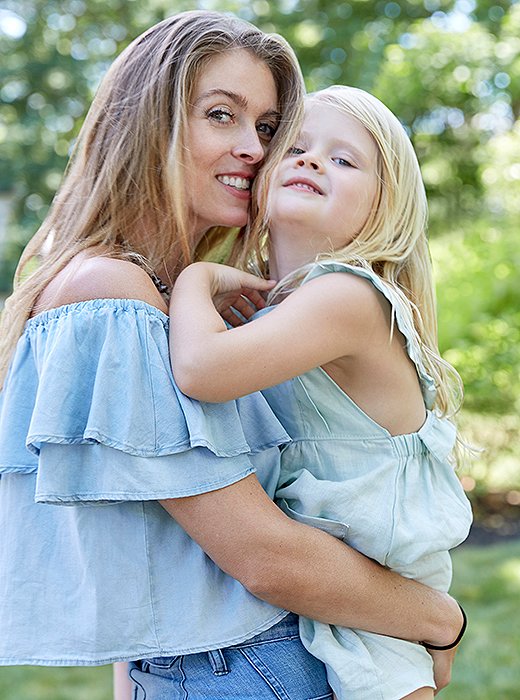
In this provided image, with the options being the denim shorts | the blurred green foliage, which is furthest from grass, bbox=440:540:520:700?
the denim shorts

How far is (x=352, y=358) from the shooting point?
5.87ft

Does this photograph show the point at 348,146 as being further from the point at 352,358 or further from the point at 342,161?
the point at 352,358

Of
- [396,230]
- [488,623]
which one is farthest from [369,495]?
[488,623]

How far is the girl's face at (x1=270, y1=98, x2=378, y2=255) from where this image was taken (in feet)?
6.45

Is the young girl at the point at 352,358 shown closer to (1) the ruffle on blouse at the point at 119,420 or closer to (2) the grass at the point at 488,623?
(1) the ruffle on blouse at the point at 119,420

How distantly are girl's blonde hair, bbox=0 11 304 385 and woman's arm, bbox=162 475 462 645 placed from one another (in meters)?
0.51

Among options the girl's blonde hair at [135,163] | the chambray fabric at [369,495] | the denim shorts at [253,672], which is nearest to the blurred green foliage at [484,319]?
the chambray fabric at [369,495]

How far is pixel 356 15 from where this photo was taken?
10641 millimetres

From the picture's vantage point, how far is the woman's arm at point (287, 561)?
1.57m

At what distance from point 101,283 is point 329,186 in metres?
0.58

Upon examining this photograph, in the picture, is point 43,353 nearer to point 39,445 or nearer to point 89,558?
point 39,445

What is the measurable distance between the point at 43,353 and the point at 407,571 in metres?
0.78

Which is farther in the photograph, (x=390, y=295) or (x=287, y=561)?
(x=390, y=295)

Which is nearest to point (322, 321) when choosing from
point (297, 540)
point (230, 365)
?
point (230, 365)
